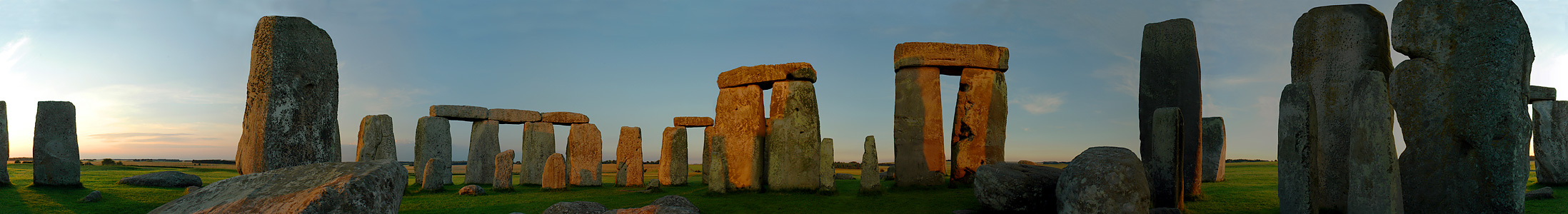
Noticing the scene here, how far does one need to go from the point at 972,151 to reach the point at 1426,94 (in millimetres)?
7164

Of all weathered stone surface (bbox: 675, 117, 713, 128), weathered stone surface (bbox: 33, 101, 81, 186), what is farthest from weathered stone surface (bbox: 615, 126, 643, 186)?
weathered stone surface (bbox: 33, 101, 81, 186)

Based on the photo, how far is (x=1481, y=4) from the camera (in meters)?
6.21

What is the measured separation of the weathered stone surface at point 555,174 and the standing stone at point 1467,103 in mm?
11758

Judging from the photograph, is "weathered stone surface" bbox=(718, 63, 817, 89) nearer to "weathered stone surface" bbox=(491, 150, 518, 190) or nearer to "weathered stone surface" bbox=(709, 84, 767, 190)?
"weathered stone surface" bbox=(709, 84, 767, 190)

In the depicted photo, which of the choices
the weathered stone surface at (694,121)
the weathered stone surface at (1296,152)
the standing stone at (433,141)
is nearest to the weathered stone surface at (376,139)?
the standing stone at (433,141)

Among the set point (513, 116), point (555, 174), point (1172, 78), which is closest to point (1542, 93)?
point (1172, 78)

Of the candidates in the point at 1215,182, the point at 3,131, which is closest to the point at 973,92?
the point at 1215,182

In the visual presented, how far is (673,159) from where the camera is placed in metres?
16.9

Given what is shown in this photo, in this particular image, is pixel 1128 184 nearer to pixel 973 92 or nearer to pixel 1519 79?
pixel 1519 79

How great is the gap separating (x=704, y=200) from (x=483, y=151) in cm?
1087

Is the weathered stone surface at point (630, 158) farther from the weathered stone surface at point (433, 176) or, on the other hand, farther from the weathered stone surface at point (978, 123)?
the weathered stone surface at point (978, 123)

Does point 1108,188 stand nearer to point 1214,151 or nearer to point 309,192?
point 309,192

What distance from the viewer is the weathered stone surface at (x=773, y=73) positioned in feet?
38.6

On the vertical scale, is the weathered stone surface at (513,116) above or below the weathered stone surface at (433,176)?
above
